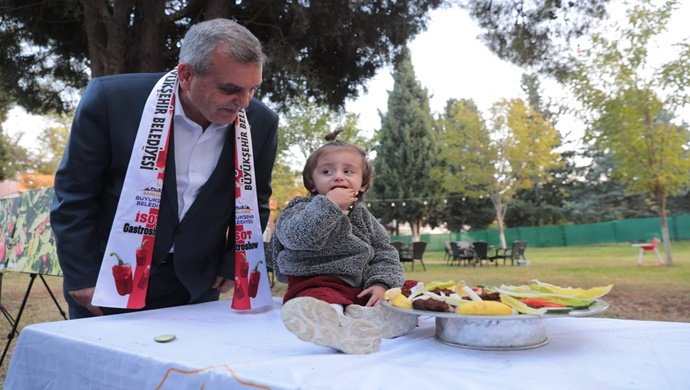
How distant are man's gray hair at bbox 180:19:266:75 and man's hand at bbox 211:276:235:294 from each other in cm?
79

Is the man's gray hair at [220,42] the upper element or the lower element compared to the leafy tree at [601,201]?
lower

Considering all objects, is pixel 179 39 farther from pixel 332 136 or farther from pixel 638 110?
pixel 638 110

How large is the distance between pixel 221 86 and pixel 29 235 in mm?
3042

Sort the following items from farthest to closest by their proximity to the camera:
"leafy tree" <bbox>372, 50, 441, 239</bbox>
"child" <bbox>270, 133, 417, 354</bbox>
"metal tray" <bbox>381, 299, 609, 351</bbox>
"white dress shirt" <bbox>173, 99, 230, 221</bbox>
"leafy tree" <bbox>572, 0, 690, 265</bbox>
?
"leafy tree" <bbox>372, 50, 441, 239</bbox>
"leafy tree" <bbox>572, 0, 690, 265</bbox>
"white dress shirt" <bbox>173, 99, 230, 221</bbox>
"child" <bbox>270, 133, 417, 354</bbox>
"metal tray" <bbox>381, 299, 609, 351</bbox>

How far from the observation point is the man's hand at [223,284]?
6.36 feet

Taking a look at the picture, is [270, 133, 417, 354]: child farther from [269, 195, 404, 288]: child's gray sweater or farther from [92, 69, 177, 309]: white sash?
[92, 69, 177, 309]: white sash

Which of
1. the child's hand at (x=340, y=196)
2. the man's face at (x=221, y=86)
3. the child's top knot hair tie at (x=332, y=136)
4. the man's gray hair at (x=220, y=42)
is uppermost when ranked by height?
the man's gray hair at (x=220, y=42)

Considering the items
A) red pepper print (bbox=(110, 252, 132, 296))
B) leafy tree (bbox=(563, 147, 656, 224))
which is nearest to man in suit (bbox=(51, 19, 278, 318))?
red pepper print (bbox=(110, 252, 132, 296))

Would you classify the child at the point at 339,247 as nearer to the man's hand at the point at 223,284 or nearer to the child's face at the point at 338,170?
the child's face at the point at 338,170

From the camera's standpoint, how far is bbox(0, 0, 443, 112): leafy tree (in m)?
5.59

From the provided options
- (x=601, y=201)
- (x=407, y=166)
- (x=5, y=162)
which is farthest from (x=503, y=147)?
(x=5, y=162)

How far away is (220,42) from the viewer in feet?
5.20

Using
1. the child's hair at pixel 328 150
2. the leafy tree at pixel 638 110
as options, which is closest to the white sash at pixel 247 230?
the child's hair at pixel 328 150

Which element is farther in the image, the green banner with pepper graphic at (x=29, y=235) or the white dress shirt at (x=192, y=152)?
the green banner with pepper graphic at (x=29, y=235)
